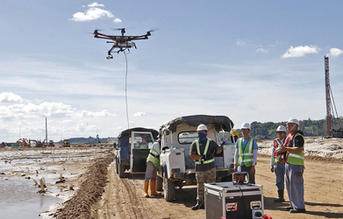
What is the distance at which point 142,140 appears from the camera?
1833cm

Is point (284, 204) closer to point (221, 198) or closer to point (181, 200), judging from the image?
point (181, 200)

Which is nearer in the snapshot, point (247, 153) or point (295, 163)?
point (295, 163)

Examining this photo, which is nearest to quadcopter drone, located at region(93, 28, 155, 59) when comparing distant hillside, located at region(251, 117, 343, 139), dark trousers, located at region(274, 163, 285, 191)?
dark trousers, located at region(274, 163, 285, 191)

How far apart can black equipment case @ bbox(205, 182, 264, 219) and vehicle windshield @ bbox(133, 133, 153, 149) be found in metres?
11.9

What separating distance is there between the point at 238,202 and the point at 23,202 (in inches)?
407

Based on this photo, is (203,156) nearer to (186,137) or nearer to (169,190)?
(169,190)

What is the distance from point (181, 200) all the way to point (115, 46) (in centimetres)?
1136

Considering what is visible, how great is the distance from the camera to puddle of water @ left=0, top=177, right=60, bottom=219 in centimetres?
1192

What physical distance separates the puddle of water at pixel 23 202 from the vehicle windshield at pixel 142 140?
4885 millimetres

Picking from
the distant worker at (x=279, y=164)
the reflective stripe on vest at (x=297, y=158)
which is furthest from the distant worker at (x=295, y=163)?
the distant worker at (x=279, y=164)

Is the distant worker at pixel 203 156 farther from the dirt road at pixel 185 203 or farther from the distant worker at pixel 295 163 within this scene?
the distant worker at pixel 295 163

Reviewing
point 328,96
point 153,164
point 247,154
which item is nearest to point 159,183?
point 153,164

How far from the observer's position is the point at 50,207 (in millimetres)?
12328

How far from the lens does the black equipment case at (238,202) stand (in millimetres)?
6078
